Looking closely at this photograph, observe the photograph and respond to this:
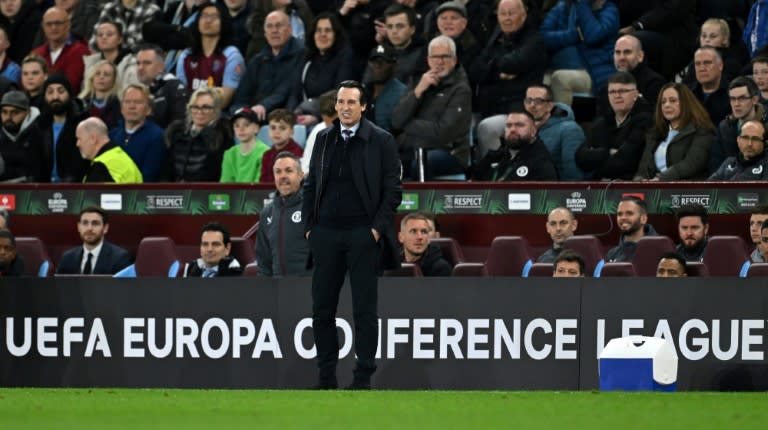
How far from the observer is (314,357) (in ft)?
Result: 38.7

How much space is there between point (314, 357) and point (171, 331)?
3.67ft

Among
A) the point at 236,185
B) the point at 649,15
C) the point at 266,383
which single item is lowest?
the point at 266,383

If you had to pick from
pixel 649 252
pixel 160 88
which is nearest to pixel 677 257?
pixel 649 252

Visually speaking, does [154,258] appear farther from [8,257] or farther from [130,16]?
[130,16]

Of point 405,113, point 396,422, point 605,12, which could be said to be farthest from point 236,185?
point 396,422

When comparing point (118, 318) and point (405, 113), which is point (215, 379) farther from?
point (405, 113)

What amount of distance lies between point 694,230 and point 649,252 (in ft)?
1.38

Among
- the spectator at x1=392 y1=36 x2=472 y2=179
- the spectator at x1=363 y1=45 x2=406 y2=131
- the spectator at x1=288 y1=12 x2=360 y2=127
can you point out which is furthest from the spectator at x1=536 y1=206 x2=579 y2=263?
A: the spectator at x1=288 y1=12 x2=360 y2=127

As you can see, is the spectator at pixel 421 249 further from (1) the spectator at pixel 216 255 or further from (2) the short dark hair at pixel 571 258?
(1) the spectator at pixel 216 255

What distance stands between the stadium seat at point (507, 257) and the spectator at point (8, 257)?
390 centimetres

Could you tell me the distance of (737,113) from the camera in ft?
44.4

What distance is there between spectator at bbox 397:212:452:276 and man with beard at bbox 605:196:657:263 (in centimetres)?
143

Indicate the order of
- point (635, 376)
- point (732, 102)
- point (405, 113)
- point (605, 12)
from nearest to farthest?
point (635, 376), point (732, 102), point (405, 113), point (605, 12)

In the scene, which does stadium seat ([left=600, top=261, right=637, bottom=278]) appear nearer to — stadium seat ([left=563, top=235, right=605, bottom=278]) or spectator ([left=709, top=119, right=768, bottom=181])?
stadium seat ([left=563, top=235, right=605, bottom=278])
